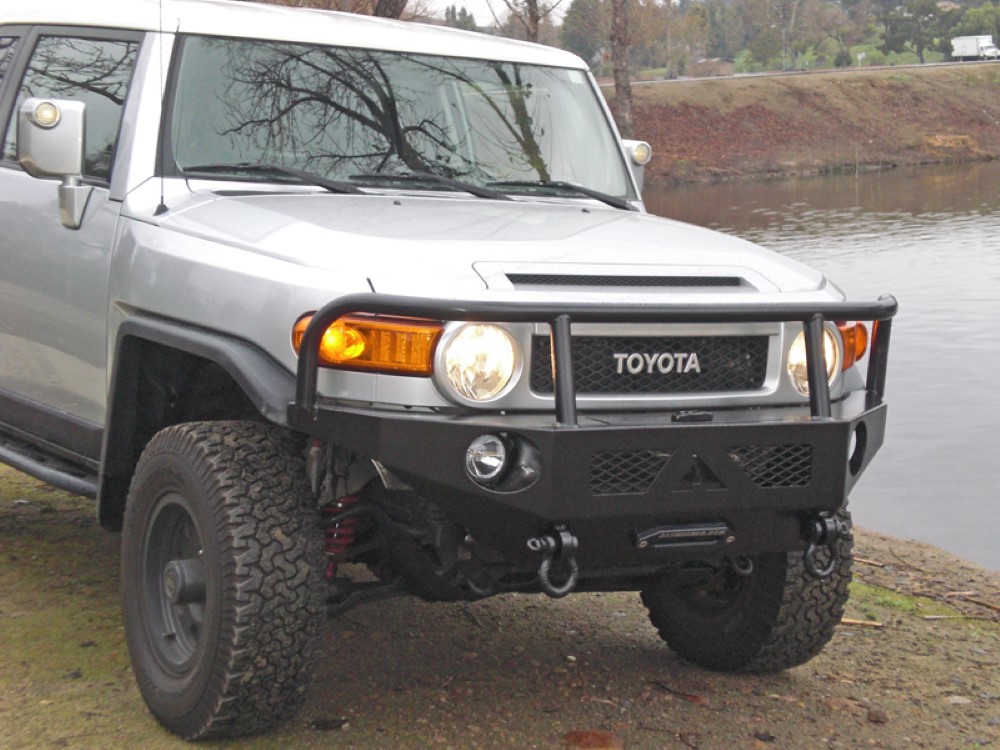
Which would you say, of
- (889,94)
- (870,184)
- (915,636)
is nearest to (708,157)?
(870,184)

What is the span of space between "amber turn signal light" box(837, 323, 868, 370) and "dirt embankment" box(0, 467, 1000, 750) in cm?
116

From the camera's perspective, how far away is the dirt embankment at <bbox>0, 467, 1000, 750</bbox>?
14.0 ft

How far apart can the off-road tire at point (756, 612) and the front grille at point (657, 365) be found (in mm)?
767

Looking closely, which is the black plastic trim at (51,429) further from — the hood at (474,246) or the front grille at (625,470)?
the front grille at (625,470)

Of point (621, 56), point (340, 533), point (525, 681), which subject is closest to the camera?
Result: point (340, 533)

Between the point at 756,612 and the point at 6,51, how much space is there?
3639 millimetres

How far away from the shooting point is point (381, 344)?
11.9 feet

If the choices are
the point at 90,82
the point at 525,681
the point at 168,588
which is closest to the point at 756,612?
the point at 525,681

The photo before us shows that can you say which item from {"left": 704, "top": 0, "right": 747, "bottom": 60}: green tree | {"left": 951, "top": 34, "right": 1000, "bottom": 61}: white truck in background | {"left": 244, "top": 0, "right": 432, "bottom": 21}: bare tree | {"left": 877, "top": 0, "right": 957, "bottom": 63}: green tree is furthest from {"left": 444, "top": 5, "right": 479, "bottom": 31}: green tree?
{"left": 704, "top": 0, "right": 747, "bottom": 60}: green tree

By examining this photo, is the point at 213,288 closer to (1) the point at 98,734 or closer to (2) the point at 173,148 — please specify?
(2) the point at 173,148

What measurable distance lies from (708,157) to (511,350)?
153 feet

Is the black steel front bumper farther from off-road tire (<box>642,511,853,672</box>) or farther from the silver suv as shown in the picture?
off-road tire (<box>642,511,853,672</box>)

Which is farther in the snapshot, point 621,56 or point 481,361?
point 621,56

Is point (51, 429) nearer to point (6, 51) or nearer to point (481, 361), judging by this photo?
point (6, 51)
